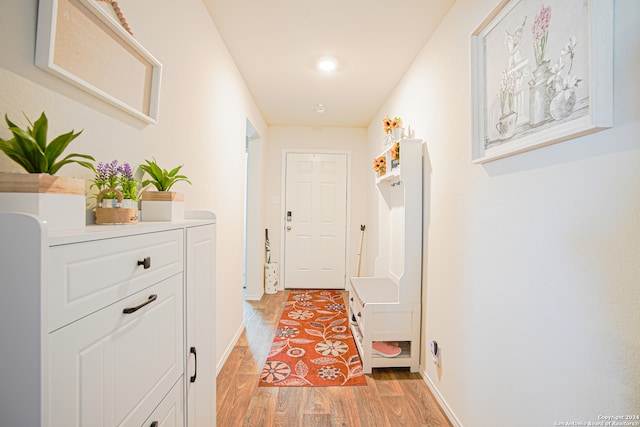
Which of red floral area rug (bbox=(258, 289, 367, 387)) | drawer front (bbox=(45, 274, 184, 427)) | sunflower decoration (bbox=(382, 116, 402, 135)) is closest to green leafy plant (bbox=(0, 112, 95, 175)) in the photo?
drawer front (bbox=(45, 274, 184, 427))

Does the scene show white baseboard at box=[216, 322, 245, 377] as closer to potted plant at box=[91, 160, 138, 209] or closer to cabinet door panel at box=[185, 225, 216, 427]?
cabinet door panel at box=[185, 225, 216, 427]

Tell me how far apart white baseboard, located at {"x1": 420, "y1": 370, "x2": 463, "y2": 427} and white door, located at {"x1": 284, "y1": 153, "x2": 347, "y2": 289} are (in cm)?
240

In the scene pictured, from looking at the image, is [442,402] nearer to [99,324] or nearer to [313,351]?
[313,351]

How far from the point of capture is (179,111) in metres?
1.53

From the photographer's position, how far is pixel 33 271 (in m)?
0.47

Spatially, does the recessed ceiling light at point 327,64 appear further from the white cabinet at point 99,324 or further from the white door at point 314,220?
the white cabinet at point 99,324

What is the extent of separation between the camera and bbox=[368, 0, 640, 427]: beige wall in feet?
2.56

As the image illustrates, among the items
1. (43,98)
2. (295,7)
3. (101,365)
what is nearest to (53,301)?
(101,365)

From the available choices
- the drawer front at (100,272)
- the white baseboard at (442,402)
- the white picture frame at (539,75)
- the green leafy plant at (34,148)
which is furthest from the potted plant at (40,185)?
the white baseboard at (442,402)

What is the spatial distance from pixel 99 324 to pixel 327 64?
244 centimetres

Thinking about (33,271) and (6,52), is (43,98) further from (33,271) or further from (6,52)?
(33,271)

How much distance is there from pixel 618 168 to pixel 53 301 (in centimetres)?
132

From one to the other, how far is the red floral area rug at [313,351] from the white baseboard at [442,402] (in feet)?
1.39

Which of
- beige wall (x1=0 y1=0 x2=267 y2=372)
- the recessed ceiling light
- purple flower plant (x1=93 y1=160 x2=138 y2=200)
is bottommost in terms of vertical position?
purple flower plant (x1=93 y1=160 x2=138 y2=200)
